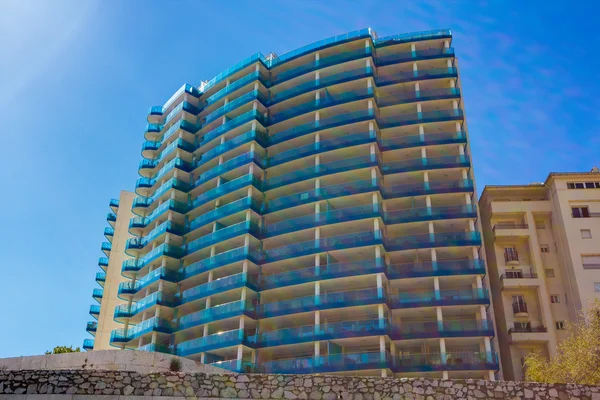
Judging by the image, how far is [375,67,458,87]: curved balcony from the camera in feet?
243

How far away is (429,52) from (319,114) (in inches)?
642

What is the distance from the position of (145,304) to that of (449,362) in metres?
38.5

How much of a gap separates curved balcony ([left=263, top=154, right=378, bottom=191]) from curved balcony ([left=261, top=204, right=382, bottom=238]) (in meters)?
4.84

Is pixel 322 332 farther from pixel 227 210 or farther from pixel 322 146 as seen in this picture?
pixel 322 146

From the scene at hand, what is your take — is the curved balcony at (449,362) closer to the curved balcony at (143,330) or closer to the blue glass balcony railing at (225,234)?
the blue glass balcony railing at (225,234)

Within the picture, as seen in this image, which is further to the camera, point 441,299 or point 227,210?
point 227,210

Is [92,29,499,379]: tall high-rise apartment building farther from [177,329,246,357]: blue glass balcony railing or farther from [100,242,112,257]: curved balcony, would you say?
[100,242,112,257]: curved balcony

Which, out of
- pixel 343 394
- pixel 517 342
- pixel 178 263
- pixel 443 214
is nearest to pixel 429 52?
pixel 443 214

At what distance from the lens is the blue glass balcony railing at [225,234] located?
231ft

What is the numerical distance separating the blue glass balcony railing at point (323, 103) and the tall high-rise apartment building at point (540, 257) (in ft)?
61.8

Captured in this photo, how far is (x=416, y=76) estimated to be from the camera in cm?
7481

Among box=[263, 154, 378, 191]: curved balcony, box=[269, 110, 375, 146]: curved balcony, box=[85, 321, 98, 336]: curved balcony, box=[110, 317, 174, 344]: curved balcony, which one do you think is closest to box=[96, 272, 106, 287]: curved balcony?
box=[85, 321, 98, 336]: curved balcony

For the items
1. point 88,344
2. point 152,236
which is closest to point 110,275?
point 88,344

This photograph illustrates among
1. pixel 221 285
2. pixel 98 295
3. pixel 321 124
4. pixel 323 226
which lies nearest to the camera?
pixel 323 226
